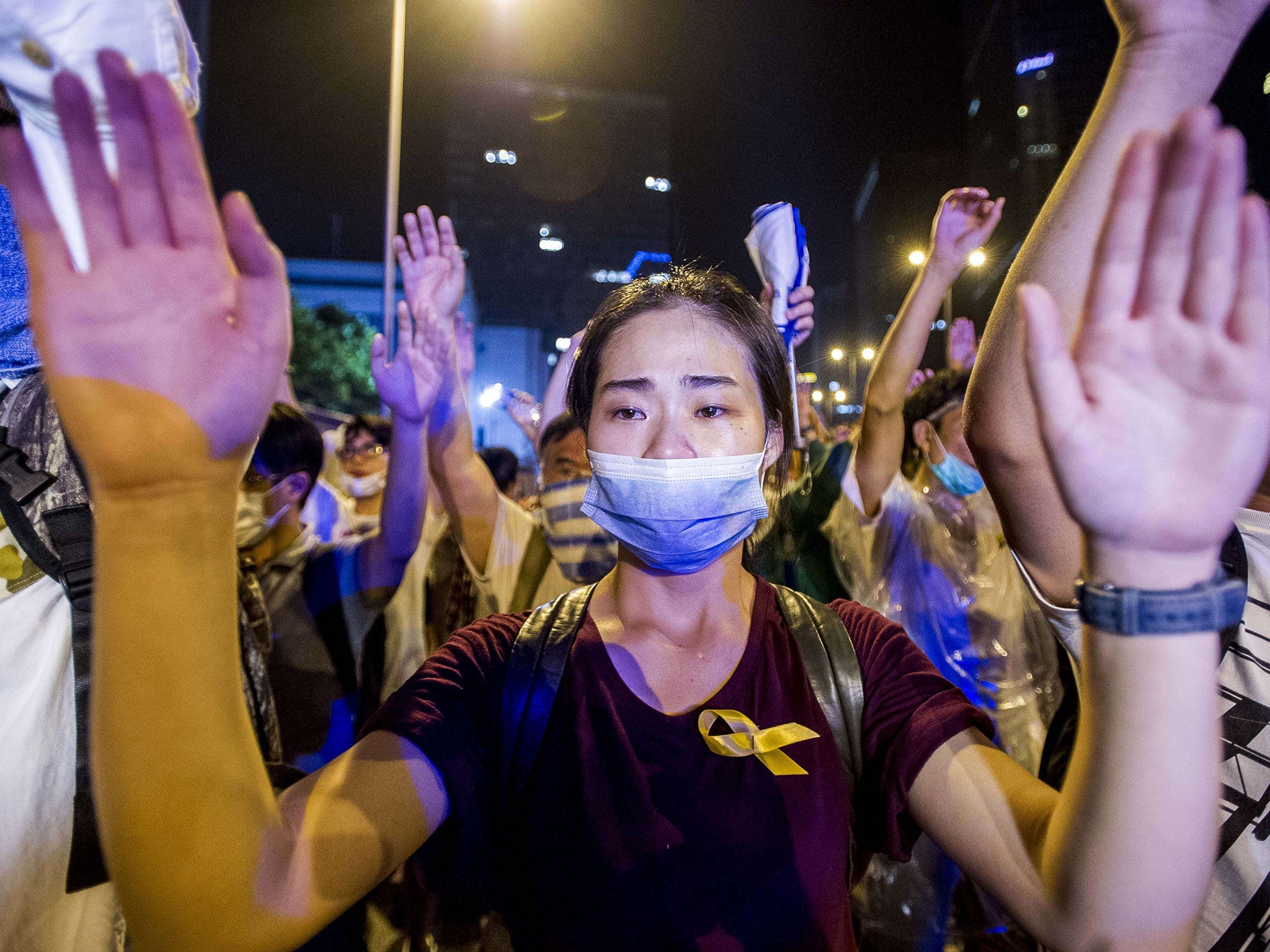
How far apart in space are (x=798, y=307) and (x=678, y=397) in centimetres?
160

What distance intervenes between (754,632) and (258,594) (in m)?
2.03

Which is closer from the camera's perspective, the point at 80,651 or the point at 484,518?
the point at 80,651

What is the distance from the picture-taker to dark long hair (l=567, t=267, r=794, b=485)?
1.94 m

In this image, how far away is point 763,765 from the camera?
4.74 ft

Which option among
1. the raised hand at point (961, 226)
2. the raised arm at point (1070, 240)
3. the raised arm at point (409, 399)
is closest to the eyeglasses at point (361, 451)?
the raised arm at point (409, 399)

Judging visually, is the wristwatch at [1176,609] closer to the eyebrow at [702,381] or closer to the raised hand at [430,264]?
the eyebrow at [702,381]

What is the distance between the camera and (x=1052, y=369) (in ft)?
2.82

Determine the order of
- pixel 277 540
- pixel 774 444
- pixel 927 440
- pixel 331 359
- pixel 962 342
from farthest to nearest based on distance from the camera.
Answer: pixel 331 359, pixel 962 342, pixel 927 440, pixel 277 540, pixel 774 444

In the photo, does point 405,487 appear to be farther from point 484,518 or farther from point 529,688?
point 529,688

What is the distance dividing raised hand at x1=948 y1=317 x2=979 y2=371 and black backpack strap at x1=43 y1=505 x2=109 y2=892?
6.14m

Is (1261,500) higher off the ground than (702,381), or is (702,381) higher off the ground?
(702,381)

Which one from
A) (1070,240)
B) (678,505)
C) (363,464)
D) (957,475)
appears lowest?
(363,464)

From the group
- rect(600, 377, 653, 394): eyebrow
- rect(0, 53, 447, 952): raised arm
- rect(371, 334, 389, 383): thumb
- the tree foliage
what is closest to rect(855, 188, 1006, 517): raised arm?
rect(600, 377, 653, 394): eyebrow

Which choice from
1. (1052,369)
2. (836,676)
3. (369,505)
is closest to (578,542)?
(836,676)
